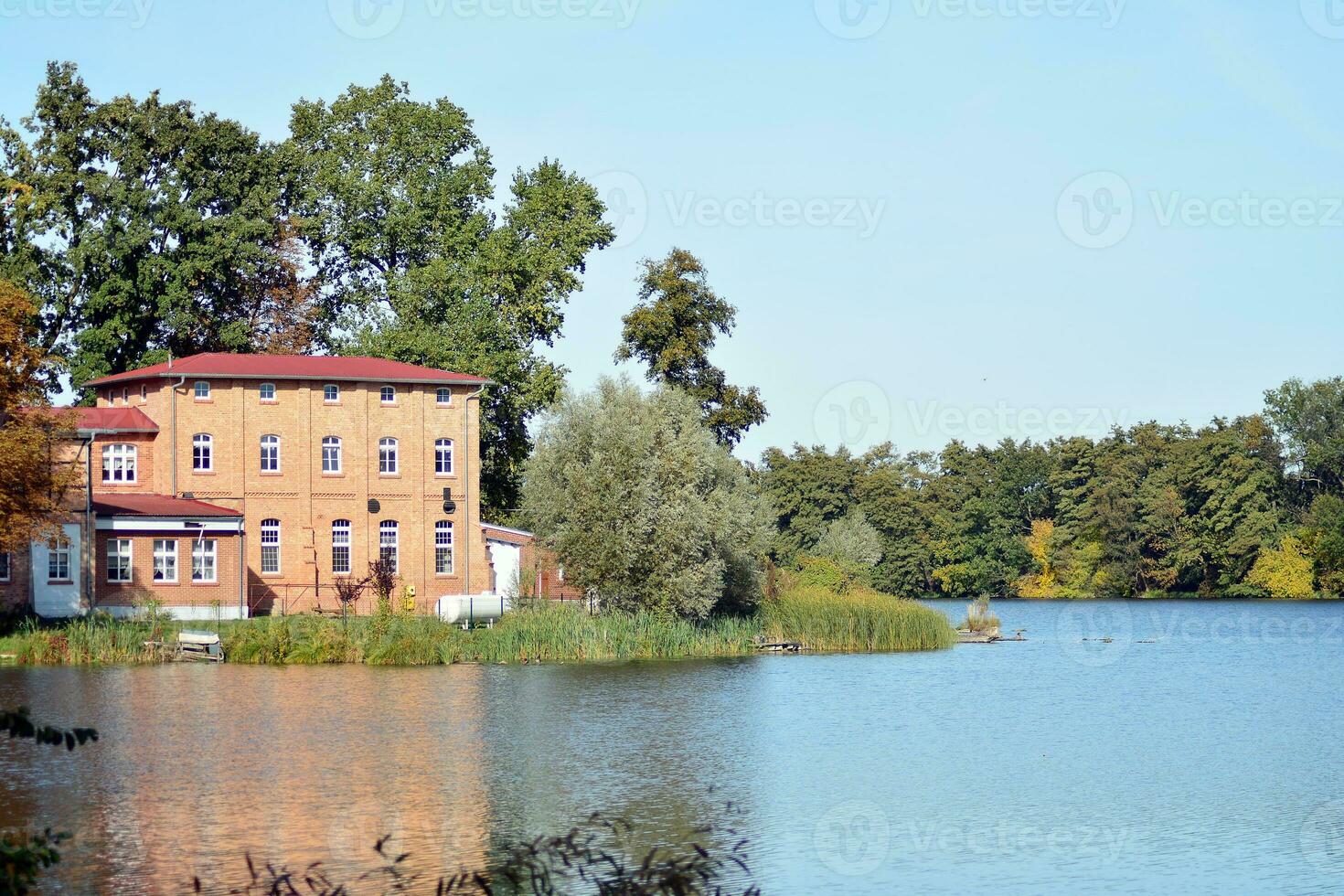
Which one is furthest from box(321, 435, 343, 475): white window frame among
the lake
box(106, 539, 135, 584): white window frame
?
the lake

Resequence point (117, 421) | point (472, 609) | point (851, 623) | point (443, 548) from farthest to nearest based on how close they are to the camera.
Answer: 1. point (443, 548)
2. point (117, 421)
3. point (851, 623)
4. point (472, 609)

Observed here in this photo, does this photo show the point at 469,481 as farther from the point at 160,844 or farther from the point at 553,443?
the point at 160,844

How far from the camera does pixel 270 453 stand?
5631 cm

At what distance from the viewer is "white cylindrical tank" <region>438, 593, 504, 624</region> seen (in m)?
48.8

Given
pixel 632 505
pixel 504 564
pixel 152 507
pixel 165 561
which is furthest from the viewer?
pixel 504 564

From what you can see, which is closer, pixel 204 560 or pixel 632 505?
pixel 632 505

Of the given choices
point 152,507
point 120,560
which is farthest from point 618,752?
point 152,507

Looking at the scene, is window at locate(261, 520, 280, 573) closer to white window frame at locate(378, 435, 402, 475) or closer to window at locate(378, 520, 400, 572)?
window at locate(378, 520, 400, 572)

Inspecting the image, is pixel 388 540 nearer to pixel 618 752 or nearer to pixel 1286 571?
pixel 618 752

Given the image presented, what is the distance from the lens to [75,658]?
134 feet

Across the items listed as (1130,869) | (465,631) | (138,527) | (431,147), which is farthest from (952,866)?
(431,147)

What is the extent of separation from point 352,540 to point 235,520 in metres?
5.78

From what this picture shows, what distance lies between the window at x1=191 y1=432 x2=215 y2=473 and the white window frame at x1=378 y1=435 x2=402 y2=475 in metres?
5.93

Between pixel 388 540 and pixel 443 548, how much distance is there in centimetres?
213
